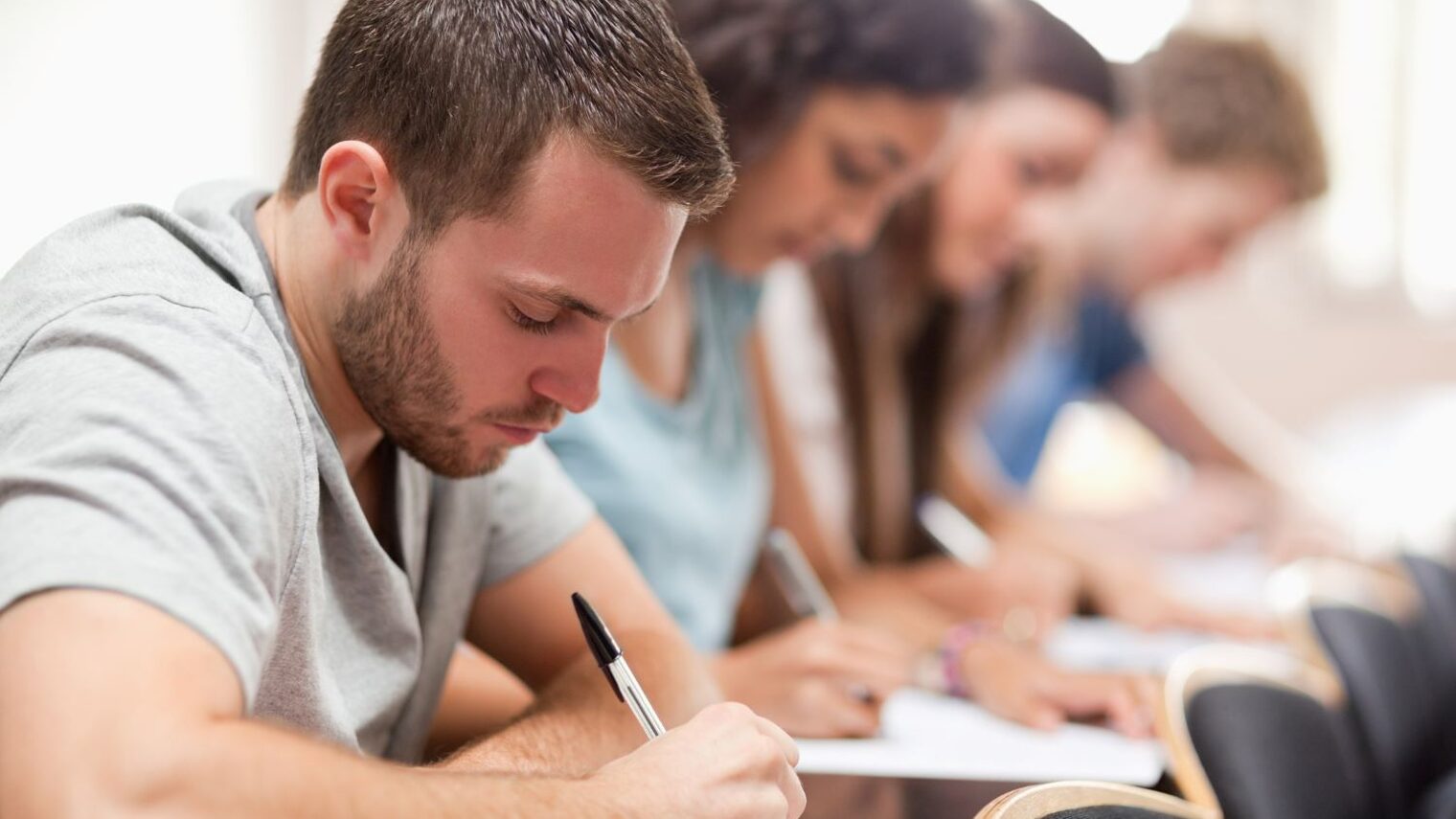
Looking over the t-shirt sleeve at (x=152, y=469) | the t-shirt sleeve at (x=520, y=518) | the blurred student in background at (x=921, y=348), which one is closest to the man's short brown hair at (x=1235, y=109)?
the blurred student in background at (x=921, y=348)

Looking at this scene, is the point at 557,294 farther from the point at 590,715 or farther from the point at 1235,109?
the point at 1235,109

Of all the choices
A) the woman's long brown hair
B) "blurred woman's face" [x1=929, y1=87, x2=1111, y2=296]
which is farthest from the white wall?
"blurred woman's face" [x1=929, y1=87, x2=1111, y2=296]

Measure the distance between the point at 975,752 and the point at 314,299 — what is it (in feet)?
2.36

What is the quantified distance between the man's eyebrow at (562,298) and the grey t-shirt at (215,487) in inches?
6.0

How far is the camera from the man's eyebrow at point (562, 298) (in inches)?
32.7

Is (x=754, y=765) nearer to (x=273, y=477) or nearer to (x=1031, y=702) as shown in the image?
(x=273, y=477)

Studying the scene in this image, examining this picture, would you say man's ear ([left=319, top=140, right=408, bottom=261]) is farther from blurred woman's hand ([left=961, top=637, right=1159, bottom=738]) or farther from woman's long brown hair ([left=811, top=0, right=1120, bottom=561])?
woman's long brown hair ([left=811, top=0, right=1120, bottom=561])

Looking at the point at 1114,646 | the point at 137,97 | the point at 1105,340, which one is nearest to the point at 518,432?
the point at 137,97

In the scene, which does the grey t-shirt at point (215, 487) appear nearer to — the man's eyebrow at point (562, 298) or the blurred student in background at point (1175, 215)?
the man's eyebrow at point (562, 298)

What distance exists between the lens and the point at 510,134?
2.66 feet

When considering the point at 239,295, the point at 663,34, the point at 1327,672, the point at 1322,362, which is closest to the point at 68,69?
the point at 239,295

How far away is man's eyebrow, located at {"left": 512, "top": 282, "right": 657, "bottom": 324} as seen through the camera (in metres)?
0.83

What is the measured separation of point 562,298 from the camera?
839mm

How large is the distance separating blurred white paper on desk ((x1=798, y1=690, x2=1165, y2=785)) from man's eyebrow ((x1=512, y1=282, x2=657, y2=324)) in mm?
438
